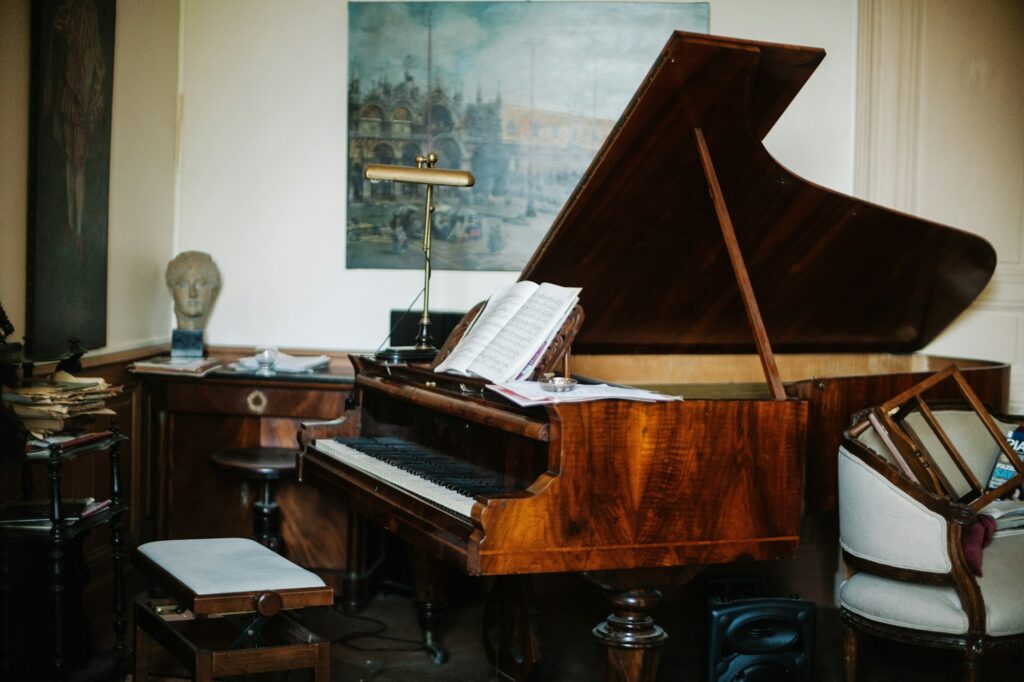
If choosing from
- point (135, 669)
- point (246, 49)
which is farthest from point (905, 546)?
point (246, 49)

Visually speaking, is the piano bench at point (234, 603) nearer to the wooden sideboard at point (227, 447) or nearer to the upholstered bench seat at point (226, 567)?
the upholstered bench seat at point (226, 567)

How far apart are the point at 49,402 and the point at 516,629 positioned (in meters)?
1.50

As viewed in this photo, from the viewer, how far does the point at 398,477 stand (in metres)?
2.76

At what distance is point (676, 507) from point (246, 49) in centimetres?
342

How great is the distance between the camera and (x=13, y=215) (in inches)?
134

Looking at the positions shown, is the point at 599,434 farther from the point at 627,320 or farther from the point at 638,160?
the point at 627,320

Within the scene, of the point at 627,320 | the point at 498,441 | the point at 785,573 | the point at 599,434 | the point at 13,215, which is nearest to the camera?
the point at 599,434

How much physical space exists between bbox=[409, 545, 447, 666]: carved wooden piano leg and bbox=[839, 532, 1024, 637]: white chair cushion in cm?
137

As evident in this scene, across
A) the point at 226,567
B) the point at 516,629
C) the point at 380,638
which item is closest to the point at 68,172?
the point at 226,567

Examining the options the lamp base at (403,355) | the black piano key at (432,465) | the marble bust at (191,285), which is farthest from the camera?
the marble bust at (191,285)

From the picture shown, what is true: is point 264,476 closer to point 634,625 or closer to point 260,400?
point 260,400

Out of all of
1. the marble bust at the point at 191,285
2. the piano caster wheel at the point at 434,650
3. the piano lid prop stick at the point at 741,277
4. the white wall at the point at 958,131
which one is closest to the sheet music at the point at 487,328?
the piano lid prop stick at the point at 741,277

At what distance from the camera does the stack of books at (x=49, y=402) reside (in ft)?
9.52

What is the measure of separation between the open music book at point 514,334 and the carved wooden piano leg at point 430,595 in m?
0.87
